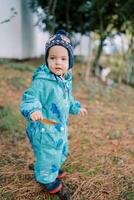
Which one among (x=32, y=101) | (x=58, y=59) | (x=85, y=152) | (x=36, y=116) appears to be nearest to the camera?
(x=36, y=116)

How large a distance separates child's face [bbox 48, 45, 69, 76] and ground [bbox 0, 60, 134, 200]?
114 cm

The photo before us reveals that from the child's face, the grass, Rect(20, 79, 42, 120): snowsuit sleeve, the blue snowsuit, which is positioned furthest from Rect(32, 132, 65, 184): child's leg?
the grass

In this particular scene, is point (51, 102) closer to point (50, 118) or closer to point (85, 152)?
point (50, 118)

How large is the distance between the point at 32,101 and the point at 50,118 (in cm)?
25

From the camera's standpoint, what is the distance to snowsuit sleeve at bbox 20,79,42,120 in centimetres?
293

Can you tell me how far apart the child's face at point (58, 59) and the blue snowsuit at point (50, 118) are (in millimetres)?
50

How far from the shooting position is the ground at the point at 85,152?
137 inches

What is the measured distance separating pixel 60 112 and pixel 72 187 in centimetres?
83

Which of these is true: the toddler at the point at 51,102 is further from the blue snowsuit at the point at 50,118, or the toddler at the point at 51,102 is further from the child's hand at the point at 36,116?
the child's hand at the point at 36,116

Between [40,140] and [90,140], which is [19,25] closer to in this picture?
[90,140]

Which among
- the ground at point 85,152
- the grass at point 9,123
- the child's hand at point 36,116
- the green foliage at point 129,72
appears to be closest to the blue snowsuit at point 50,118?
the child's hand at point 36,116

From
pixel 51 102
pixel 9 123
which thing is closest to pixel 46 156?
pixel 51 102

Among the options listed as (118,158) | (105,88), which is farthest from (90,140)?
(105,88)

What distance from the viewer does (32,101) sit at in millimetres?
2980
